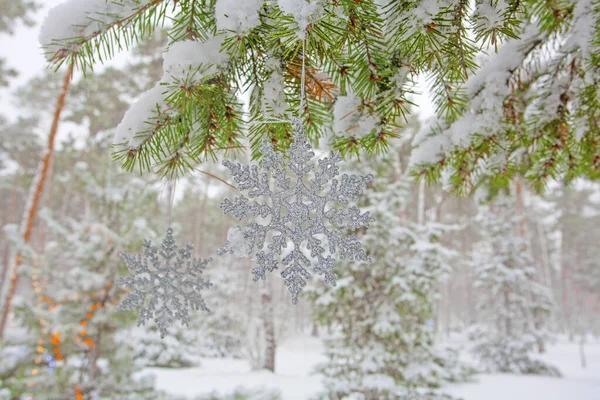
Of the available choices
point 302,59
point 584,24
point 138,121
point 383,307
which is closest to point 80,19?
point 138,121

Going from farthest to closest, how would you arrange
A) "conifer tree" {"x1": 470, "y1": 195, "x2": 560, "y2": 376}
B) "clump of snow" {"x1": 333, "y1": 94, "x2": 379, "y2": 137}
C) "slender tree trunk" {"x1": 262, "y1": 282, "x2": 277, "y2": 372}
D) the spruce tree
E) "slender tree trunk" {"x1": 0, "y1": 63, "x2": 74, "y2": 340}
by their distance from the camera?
"conifer tree" {"x1": 470, "y1": 195, "x2": 560, "y2": 376} < "slender tree trunk" {"x1": 262, "y1": 282, "x2": 277, "y2": 372} < "slender tree trunk" {"x1": 0, "y1": 63, "x2": 74, "y2": 340} < the spruce tree < "clump of snow" {"x1": 333, "y1": 94, "x2": 379, "y2": 137}

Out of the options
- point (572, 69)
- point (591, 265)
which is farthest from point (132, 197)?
point (591, 265)

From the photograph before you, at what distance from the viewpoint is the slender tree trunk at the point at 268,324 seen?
30.5 ft

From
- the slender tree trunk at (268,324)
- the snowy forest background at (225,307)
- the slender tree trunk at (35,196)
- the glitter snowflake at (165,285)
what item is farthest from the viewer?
the slender tree trunk at (268,324)

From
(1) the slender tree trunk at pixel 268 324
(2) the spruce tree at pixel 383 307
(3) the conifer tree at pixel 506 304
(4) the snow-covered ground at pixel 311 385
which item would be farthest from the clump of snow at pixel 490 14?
(3) the conifer tree at pixel 506 304

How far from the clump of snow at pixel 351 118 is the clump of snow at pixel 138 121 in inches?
19.8

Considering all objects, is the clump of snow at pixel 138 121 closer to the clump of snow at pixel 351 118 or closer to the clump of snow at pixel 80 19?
the clump of snow at pixel 80 19

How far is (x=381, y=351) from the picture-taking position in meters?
5.60

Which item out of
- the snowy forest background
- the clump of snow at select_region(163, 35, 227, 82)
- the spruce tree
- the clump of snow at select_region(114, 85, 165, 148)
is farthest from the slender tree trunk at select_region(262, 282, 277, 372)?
the clump of snow at select_region(163, 35, 227, 82)

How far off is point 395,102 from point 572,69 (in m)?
0.80

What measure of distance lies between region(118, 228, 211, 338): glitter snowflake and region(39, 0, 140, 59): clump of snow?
0.53m

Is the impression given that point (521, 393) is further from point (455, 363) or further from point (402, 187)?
point (402, 187)

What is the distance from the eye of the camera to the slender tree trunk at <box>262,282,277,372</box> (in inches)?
366

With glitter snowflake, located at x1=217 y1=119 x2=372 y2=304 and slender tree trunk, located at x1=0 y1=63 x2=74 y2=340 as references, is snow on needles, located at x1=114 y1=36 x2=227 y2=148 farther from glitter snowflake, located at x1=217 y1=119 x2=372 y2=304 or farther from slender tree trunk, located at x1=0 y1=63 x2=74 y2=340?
slender tree trunk, located at x1=0 y1=63 x2=74 y2=340
